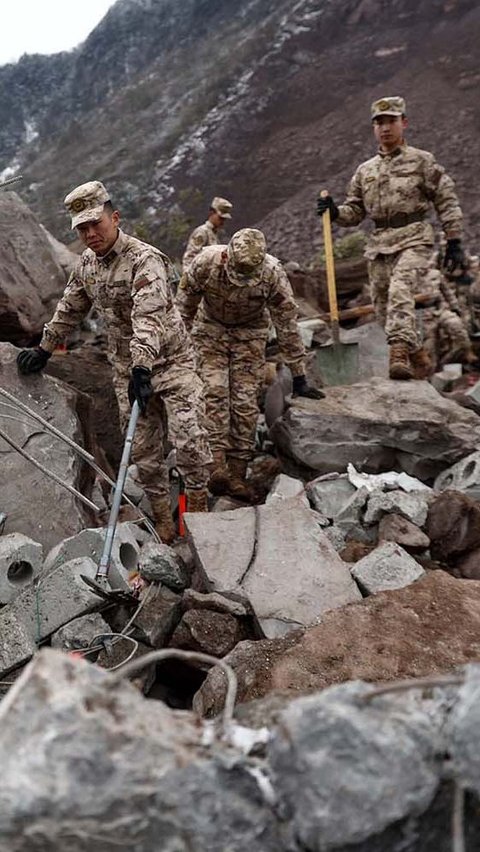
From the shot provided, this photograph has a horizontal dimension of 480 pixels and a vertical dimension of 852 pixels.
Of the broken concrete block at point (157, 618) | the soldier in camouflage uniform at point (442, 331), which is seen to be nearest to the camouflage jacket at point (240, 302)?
the soldier in camouflage uniform at point (442, 331)

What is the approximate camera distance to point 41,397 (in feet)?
13.1

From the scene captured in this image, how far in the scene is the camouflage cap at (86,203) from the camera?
3.38m

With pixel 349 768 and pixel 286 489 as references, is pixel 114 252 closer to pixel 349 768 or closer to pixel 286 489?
pixel 286 489

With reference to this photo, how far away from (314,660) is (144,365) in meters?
1.68

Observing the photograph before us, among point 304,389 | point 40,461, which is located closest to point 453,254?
point 304,389

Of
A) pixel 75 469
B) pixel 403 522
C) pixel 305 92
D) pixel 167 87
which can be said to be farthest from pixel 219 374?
pixel 167 87

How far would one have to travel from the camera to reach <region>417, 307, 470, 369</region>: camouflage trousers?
255 inches

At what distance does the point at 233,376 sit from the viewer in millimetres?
4691

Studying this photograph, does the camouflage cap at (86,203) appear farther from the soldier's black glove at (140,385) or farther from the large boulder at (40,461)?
the large boulder at (40,461)

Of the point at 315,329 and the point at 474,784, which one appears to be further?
the point at 315,329

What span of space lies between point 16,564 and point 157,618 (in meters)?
0.71

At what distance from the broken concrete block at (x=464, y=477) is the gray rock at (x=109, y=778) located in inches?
123

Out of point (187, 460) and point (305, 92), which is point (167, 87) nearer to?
point (305, 92)

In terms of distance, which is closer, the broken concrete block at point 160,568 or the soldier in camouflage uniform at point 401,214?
the broken concrete block at point 160,568
